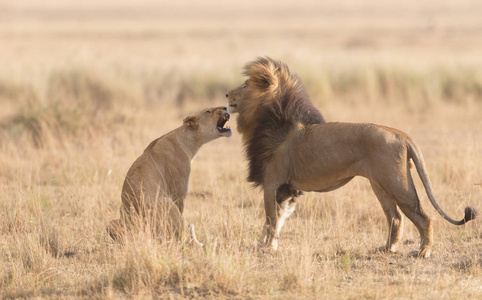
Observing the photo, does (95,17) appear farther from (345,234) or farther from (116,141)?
(345,234)

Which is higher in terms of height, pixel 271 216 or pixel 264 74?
pixel 264 74

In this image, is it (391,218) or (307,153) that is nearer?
(307,153)

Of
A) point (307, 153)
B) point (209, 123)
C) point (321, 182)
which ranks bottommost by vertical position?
point (321, 182)

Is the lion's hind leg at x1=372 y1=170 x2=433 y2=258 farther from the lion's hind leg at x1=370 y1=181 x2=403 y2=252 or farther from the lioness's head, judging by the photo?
the lioness's head

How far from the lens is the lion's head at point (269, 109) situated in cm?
608

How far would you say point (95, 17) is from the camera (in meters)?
77.0

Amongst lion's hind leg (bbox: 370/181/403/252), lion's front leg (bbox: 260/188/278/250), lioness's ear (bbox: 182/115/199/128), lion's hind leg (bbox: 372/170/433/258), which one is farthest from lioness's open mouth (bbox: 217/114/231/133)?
lion's hind leg (bbox: 372/170/433/258)

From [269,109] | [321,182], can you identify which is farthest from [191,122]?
[321,182]

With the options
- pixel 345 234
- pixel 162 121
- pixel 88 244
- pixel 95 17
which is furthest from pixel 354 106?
pixel 95 17

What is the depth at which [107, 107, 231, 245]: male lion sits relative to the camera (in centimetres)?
567

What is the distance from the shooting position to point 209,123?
6.65 metres

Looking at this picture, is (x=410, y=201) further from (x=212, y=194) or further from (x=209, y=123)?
(x=212, y=194)

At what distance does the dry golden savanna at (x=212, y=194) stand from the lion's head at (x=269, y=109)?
65cm

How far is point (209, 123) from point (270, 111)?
2.46 ft
